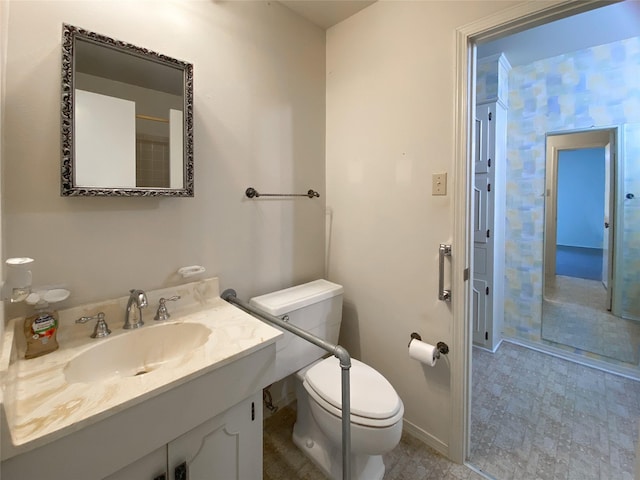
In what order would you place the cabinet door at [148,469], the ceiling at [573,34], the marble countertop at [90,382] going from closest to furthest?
the marble countertop at [90,382] → the cabinet door at [148,469] → the ceiling at [573,34]

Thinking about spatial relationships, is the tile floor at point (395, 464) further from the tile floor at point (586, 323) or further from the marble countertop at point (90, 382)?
the tile floor at point (586, 323)

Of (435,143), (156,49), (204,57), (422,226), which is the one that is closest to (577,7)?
(435,143)

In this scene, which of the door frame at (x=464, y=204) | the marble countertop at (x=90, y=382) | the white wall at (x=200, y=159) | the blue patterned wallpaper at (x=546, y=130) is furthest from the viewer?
the blue patterned wallpaper at (x=546, y=130)

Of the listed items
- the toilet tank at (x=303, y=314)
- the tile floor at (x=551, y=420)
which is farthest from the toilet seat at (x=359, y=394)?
the tile floor at (x=551, y=420)

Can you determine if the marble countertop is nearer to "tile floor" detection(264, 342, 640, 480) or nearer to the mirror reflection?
"tile floor" detection(264, 342, 640, 480)

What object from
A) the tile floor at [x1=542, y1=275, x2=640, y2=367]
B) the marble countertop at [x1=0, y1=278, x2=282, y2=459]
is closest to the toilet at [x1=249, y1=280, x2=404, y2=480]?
the marble countertop at [x1=0, y1=278, x2=282, y2=459]

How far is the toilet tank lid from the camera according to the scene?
1.47 meters

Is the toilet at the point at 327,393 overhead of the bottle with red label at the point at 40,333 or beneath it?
beneath

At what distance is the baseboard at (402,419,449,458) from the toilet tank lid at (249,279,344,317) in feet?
2.76

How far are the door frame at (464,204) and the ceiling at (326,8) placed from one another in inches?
26.4

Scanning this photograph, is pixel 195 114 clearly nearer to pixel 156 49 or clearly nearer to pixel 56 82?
pixel 156 49

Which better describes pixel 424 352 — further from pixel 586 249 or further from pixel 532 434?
pixel 586 249

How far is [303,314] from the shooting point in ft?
5.19

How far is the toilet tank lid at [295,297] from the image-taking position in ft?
4.84
